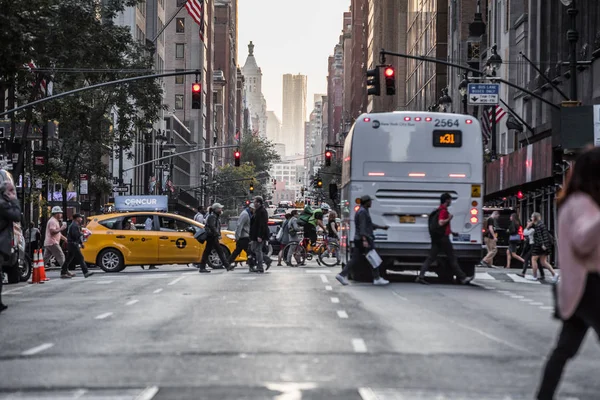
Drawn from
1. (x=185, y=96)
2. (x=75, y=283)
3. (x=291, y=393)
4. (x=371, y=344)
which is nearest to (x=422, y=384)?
(x=291, y=393)

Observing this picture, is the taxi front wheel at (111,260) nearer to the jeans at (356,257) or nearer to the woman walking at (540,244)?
the jeans at (356,257)

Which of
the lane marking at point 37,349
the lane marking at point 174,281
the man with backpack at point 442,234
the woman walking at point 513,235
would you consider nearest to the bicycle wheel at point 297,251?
the woman walking at point 513,235

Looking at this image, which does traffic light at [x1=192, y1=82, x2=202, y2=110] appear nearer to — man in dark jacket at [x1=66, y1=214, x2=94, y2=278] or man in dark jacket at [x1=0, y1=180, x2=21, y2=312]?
man in dark jacket at [x1=66, y1=214, x2=94, y2=278]

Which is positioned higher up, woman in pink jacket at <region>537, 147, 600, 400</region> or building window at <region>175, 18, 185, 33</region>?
building window at <region>175, 18, 185, 33</region>

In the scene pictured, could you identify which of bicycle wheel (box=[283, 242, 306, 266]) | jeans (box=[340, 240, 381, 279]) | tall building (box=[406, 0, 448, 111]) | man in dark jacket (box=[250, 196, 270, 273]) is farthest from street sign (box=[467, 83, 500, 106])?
tall building (box=[406, 0, 448, 111])

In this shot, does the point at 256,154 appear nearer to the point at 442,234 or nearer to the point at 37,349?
the point at 442,234

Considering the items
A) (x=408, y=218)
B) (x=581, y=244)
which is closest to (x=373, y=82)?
(x=408, y=218)

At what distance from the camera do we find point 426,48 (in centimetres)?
10031

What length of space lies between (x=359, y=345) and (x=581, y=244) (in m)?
5.36

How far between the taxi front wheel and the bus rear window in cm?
1211

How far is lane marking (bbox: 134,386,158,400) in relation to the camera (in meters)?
8.81

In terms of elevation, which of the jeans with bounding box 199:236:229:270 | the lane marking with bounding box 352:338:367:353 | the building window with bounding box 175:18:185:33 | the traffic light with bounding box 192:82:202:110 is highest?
the building window with bounding box 175:18:185:33

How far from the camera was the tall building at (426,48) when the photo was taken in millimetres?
92812

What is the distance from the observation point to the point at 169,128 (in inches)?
4646
